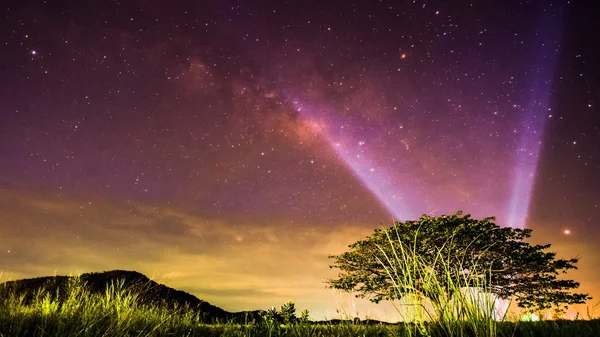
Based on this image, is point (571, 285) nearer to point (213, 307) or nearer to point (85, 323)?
point (213, 307)

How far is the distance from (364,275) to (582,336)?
53.7 ft

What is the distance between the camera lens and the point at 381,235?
19.2 meters

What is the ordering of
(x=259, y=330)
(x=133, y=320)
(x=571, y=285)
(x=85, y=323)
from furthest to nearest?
(x=571, y=285) < (x=259, y=330) < (x=133, y=320) < (x=85, y=323)

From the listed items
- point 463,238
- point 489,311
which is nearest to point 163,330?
point 489,311

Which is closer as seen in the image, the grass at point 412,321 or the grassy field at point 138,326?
the grass at point 412,321

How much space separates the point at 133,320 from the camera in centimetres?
617

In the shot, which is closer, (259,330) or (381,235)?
(259,330)

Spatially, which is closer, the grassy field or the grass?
the grass

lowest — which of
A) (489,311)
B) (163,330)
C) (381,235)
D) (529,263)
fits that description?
(163,330)

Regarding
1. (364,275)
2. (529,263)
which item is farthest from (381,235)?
(529,263)

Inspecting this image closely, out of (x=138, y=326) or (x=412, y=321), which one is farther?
(x=138, y=326)

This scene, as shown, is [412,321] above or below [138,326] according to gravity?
above

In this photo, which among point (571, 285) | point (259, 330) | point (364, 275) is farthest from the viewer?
point (364, 275)

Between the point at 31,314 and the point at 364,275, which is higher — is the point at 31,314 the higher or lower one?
the lower one
